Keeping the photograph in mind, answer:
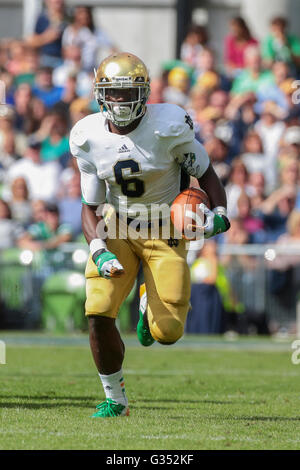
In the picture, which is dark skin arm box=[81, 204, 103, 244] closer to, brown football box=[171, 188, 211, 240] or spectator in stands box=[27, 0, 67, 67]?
brown football box=[171, 188, 211, 240]

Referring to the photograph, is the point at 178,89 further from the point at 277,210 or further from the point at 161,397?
the point at 161,397

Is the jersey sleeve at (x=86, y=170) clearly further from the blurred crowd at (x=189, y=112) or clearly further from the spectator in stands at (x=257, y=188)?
the spectator in stands at (x=257, y=188)

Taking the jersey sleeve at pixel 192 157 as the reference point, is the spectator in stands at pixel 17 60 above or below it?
below

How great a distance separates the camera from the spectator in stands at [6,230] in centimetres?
1248

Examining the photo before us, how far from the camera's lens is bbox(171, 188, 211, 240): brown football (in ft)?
19.0

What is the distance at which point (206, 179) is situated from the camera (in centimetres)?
614

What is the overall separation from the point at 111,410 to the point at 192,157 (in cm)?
148

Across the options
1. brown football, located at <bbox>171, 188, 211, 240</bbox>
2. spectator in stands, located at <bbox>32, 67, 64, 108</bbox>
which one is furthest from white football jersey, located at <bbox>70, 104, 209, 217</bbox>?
spectator in stands, located at <bbox>32, 67, 64, 108</bbox>

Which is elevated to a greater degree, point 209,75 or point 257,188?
point 209,75

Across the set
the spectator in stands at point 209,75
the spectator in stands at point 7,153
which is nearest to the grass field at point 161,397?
the spectator in stands at point 7,153

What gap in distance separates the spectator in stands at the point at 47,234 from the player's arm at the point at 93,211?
6.46 metres

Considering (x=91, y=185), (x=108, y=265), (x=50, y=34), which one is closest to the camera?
(x=108, y=265)

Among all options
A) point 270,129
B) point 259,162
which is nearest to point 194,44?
point 270,129

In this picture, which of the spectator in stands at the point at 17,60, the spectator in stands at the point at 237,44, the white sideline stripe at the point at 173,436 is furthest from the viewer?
the spectator in stands at the point at 17,60
